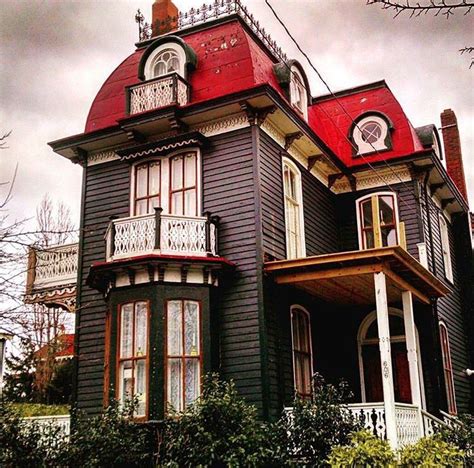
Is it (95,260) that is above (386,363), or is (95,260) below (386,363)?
above

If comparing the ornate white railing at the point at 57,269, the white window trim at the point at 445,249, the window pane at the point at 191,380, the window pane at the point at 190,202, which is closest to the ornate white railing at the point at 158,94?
the window pane at the point at 190,202

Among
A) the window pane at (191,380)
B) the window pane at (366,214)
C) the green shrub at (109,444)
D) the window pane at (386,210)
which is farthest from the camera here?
the window pane at (366,214)

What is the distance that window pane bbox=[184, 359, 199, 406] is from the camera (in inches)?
498

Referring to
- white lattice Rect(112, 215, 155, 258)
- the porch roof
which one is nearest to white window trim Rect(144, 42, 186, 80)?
white lattice Rect(112, 215, 155, 258)

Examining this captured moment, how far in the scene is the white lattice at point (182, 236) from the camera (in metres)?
13.1

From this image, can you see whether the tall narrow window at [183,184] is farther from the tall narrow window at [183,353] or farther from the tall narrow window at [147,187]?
the tall narrow window at [183,353]

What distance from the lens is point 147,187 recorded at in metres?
15.1

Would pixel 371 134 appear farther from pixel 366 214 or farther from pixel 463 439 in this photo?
pixel 463 439

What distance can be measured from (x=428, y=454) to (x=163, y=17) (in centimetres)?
1290

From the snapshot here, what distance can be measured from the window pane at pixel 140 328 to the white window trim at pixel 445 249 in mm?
9482

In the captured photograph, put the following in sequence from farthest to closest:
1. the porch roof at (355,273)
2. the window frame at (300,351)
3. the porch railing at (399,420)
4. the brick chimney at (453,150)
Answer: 1. the brick chimney at (453,150)
2. the window frame at (300,351)
3. the porch roof at (355,273)
4. the porch railing at (399,420)

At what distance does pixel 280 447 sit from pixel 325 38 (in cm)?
693

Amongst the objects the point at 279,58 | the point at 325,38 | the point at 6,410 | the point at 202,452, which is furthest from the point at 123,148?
the point at 325,38

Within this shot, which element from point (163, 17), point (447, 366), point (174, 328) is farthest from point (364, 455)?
point (163, 17)
